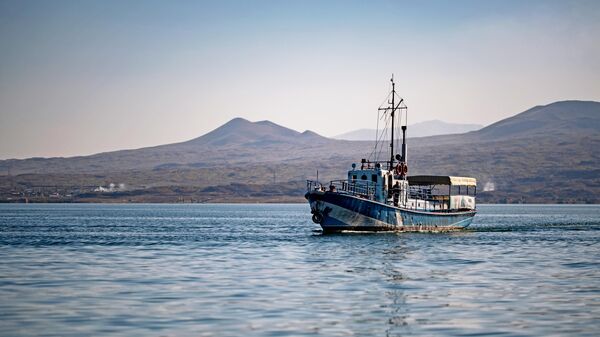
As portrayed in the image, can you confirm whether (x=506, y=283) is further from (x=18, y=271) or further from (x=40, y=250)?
(x=40, y=250)

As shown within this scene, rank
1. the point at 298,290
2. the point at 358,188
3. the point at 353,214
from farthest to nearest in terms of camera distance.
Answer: the point at 358,188
the point at 353,214
the point at 298,290

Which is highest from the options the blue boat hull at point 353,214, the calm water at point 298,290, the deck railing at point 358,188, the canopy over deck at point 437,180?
the canopy over deck at point 437,180

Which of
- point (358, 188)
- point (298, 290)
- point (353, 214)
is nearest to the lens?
point (298, 290)

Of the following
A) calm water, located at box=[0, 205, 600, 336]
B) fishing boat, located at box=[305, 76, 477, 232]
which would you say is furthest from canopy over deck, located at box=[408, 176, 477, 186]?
calm water, located at box=[0, 205, 600, 336]

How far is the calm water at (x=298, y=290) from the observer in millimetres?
31125

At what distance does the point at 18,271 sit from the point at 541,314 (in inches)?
1163

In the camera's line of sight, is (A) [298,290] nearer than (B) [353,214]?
Yes

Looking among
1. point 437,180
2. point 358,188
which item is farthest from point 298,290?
point 437,180

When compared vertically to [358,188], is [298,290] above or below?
below

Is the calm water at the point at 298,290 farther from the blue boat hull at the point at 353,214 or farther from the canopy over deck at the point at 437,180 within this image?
the canopy over deck at the point at 437,180

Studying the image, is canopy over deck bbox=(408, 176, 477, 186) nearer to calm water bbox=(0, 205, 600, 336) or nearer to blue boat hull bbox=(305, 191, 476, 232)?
blue boat hull bbox=(305, 191, 476, 232)

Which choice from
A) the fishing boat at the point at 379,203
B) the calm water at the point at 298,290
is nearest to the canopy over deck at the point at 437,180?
the fishing boat at the point at 379,203

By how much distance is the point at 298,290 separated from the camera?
40594 mm

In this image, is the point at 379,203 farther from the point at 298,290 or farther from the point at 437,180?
the point at 298,290
